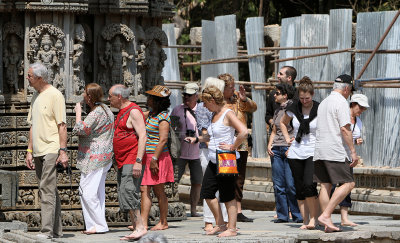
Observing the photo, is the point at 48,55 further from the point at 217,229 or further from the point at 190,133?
the point at 217,229

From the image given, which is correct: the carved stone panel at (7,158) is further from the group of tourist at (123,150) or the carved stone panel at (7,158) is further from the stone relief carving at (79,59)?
the group of tourist at (123,150)

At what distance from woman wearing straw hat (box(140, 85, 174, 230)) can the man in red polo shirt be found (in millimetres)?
364

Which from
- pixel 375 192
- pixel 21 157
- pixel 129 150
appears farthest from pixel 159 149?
pixel 375 192

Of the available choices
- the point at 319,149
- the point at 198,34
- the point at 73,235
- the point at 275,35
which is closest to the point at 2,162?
the point at 73,235

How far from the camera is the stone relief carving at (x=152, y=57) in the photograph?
46.7 ft

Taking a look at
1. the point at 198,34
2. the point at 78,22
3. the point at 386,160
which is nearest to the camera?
the point at 78,22

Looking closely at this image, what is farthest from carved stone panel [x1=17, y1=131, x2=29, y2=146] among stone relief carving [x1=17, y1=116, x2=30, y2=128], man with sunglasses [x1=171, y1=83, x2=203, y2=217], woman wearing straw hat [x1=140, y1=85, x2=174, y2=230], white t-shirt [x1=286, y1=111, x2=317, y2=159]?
white t-shirt [x1=286, y1=111, x2=317, y2=159]

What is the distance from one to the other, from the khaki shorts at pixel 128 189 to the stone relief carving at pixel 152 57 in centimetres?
223

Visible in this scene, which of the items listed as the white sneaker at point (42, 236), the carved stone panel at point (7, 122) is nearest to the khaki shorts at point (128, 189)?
the white sneaker at point (42, 236)

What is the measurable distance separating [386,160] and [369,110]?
79 cm

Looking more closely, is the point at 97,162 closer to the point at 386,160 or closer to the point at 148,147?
the point at 148,147

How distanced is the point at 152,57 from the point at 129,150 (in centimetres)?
234

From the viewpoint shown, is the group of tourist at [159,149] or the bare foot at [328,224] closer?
the group of tourist at [159,149]

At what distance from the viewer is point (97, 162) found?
12289 mm
